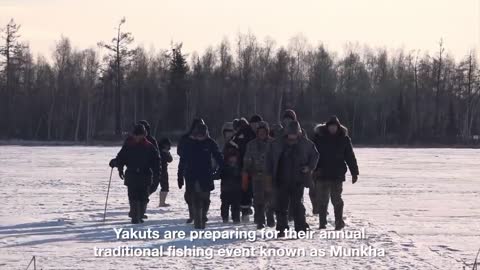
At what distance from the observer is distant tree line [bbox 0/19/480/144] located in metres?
78.4

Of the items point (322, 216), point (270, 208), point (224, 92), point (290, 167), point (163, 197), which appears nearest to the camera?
point (290, 167)

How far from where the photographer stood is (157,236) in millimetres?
11562

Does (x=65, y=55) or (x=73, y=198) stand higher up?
(x=65, y=55)

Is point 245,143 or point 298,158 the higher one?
point 245,143

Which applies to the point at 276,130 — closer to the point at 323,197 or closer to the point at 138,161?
the point at 323,197

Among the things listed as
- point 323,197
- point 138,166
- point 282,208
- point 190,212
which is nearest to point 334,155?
point 323,197

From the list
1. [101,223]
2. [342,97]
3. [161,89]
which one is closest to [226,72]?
[161,89]

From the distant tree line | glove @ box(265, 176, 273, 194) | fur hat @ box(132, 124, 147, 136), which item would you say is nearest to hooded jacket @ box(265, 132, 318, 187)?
glove @ box(265, 176, 273, 194)

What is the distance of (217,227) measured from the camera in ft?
41.5

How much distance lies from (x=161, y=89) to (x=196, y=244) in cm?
7154

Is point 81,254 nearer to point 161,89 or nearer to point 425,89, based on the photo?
point 161,89

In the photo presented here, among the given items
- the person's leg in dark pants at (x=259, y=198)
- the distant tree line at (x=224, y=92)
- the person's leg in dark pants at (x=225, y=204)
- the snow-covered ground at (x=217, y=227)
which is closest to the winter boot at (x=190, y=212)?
the snow-covered ground at (x=217, y=227)

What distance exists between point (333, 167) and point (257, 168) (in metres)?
1.28

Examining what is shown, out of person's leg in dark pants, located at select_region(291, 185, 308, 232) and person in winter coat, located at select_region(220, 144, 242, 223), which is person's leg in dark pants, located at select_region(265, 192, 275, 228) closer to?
person's leg in dark pants, located at select_region(291, 185, 308, 232)
